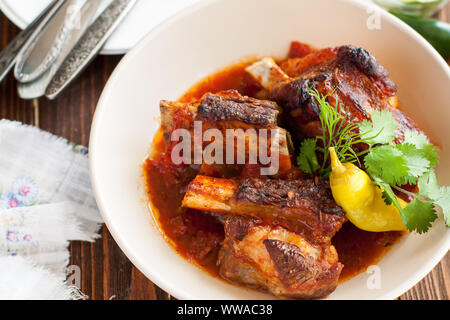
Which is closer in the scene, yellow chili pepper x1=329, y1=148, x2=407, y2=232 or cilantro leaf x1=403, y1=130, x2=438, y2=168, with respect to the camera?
yellow chili pepper x1=329, y1=148, x2=407, y2=232

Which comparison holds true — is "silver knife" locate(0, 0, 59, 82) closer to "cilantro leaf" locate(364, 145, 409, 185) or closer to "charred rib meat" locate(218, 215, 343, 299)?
"charred rib meat" locate(218, 215, 343, 299)

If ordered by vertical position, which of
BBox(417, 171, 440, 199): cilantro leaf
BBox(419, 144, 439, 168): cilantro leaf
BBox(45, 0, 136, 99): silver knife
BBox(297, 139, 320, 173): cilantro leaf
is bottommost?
BBox(417, 171, 440, 199): cilantro leaf

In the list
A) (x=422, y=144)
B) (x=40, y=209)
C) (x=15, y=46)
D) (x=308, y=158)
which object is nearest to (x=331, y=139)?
(x=308, y=158)

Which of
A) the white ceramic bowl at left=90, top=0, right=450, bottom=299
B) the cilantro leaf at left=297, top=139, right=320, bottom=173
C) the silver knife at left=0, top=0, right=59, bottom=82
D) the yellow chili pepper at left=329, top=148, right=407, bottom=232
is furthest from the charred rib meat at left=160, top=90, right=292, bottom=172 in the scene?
the silver knife at left=0, top=0, right=59, bottom=82

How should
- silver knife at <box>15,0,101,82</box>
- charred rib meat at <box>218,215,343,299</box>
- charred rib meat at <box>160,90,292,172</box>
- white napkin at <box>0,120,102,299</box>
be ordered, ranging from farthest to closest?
1. silver knife at <box>15,0,101,82</box>
2. white napkin at <box>0,120,102,299</box>
3. charred rib meat at <box>160,90,292,172</box>
4. charred rib meat at <box>218,215,343,299</box>

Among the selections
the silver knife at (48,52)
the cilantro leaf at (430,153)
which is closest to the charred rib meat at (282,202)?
the cilantro leaf at (430,153)

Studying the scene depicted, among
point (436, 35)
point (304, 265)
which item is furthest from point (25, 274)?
point (436, 35)
